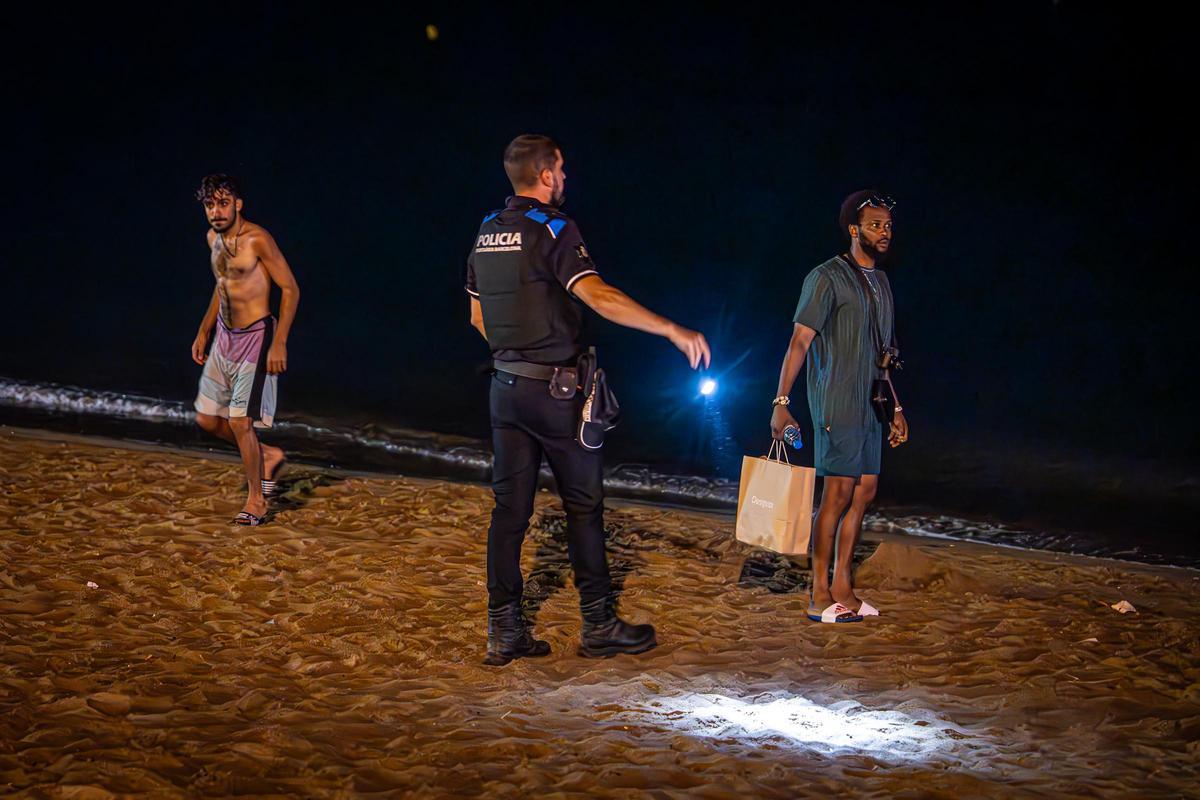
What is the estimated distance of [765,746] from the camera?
4457mm

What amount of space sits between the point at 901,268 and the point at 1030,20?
158 inches

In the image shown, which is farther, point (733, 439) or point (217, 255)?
point (733, 439)

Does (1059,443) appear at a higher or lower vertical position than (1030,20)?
lower

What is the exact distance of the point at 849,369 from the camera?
6.11 metres

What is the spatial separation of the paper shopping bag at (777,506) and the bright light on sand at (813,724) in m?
0.85

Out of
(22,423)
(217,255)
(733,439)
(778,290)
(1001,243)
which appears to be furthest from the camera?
(1001,243)

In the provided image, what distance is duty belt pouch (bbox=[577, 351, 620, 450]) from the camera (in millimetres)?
5258

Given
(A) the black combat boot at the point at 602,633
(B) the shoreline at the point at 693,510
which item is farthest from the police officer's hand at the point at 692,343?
(B) the shoreline at the point at 693,510

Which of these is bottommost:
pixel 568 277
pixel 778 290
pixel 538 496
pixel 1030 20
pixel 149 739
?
pixel 149 739

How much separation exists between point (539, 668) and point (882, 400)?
82.6 inches

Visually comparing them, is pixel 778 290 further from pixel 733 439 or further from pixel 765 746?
pixel 765 746

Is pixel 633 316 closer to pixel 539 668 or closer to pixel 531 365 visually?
pixel 531 365

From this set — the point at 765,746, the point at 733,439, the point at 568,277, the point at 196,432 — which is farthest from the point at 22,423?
the point at 765,746

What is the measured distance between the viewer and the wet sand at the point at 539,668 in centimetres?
415
